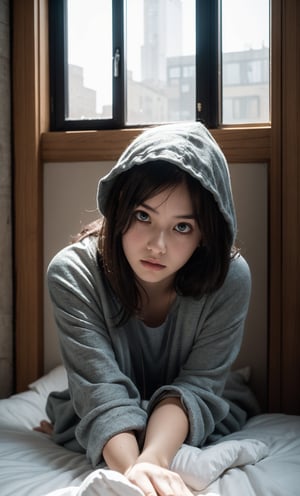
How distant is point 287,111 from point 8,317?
1.12 m

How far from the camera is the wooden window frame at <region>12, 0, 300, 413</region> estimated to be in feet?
5.85

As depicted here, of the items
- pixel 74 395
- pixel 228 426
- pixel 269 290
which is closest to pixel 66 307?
pixel 74 395

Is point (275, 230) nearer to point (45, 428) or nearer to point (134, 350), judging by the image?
point (134, 350)

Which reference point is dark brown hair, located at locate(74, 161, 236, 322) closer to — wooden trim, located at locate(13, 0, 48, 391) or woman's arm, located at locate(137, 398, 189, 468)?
woman's arm, located at locate(137, 398, 189, 468)

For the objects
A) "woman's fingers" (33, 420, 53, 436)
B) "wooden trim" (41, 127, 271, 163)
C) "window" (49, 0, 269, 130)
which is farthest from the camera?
"window" (49, 0, 269, 130)

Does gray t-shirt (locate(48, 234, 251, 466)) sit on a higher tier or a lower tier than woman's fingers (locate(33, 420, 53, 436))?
higher

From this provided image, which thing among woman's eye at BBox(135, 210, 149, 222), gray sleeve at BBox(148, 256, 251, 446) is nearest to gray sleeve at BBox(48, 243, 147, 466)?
gray sleeve at BBox(148, 256, 251, 446)

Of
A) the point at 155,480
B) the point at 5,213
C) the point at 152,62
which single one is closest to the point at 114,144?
the point at 152,62

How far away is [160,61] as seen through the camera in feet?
6.81

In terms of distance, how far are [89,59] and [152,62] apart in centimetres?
24

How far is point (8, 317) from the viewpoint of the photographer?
2.12m

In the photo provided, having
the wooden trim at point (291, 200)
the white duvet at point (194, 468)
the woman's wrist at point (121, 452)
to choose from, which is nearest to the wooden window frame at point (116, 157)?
the wooden trim at point (291, 200)

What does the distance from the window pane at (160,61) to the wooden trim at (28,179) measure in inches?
11.9

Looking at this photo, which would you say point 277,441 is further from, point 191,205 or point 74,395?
point 191,205
